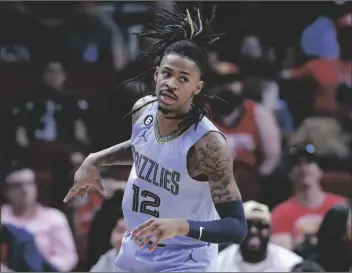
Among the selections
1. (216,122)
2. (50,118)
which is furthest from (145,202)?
(50,118)

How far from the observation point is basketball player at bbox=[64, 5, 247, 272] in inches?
169

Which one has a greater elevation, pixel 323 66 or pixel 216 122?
pixel 323 66

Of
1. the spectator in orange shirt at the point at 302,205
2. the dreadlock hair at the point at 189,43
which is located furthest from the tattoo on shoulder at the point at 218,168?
the spectator in orange shirt at the point at 302,205

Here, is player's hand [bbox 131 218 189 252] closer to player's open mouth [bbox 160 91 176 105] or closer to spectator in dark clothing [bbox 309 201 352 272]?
player's open mouth [bbox 160 91 176 105]

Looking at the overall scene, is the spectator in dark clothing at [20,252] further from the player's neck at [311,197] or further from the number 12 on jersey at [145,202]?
the number 12 on jersey at [145,202]

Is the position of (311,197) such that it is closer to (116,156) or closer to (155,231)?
(116,156)

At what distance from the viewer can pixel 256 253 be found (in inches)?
265

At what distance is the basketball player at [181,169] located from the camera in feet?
14.1

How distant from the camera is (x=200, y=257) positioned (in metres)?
4.56

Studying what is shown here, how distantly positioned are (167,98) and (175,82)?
0.08 meters

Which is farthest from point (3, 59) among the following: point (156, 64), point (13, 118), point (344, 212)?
point (156, 64)

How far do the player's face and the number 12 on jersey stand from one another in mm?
401

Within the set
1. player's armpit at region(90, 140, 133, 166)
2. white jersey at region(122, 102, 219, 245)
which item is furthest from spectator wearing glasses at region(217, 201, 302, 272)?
white jersey at region(122, 102, 219, 245)

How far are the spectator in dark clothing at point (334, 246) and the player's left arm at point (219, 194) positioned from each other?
99.2 inches
